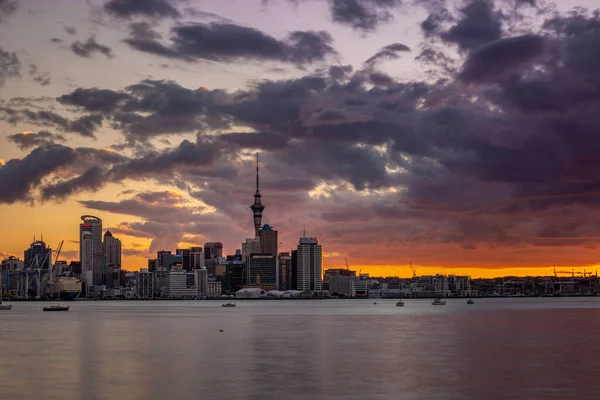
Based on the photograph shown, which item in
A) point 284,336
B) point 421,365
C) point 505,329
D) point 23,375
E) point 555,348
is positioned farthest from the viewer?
point 505,329

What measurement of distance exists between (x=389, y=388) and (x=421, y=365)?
664 inches

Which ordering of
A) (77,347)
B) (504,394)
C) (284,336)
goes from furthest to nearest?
(284,336), (77,347), (504,394)

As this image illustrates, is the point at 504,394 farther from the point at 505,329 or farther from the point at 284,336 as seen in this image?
the point at 505,329

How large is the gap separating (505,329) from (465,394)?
8504 centimetres

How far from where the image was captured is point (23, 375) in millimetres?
69812

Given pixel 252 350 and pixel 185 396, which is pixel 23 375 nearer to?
pixel 185 396

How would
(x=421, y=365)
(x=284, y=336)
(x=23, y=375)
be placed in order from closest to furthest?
1. (x=23, y=375)
2. (x=421, y=365)
3. (x=284, y=336)

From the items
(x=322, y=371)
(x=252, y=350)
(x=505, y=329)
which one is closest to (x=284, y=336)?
(x=252, y=350)

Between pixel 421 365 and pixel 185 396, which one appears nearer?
pixel 185 396

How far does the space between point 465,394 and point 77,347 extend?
6072 cm

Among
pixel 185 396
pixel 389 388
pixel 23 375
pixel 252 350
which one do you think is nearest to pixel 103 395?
pixel 185 396

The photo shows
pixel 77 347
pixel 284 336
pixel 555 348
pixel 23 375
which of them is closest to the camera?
pixel 23 375

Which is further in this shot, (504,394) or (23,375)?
(23,375)

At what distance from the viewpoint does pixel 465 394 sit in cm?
5725
